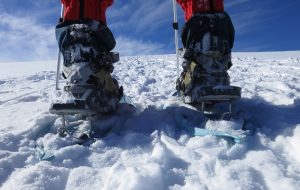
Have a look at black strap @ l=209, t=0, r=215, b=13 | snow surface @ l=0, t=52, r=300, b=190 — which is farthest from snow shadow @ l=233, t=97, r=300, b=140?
black strap @ l=209, t=0, r=215, b=13

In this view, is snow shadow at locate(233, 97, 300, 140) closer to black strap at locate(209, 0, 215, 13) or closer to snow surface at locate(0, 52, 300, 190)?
snow surface at locate(0, 52, 300, 190)

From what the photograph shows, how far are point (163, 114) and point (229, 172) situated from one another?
1.16 m

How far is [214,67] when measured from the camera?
9.86ft

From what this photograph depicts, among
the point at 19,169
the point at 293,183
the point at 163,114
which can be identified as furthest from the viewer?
the point at 163,114

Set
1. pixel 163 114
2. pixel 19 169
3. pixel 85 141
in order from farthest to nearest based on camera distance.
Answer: pixel 163 114 → pixel 85 141 → pixel 19 169

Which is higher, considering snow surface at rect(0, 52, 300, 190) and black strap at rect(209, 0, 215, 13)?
black strap at rect(209, 0, 215, 13)

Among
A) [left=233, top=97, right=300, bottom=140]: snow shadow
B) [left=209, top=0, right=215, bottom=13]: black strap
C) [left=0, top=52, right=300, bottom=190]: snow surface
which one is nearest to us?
[left=0, top=52, right=300, bottom=190]: snow surface

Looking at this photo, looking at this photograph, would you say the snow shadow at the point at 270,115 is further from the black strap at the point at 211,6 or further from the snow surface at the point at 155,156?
the black strap at the point at 211,6

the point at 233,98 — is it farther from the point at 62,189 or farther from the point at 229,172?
the point at 62,189

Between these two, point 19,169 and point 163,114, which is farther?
point 163,114

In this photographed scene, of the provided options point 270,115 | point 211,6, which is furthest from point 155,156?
point 211,6

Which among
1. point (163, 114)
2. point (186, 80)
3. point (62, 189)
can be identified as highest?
point (186, 80)

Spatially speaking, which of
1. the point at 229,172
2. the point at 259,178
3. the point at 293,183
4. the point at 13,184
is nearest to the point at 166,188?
A: the point at 229,172

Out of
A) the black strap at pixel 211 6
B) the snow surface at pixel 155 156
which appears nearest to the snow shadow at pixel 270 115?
the snow surface at pixel 155 156
